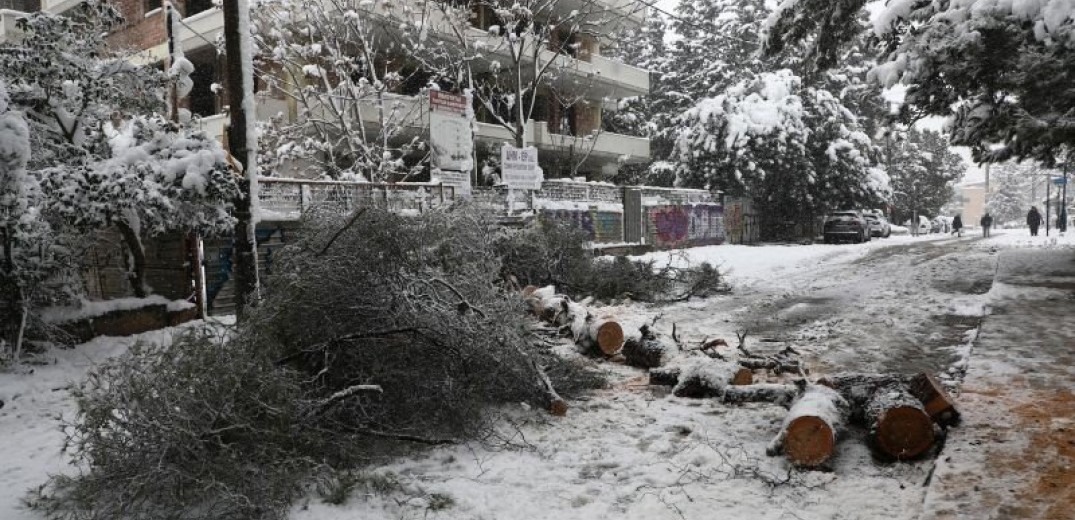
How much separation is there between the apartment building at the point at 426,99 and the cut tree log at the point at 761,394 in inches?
446

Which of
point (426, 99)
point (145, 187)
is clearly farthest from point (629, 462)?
point (426, 99)

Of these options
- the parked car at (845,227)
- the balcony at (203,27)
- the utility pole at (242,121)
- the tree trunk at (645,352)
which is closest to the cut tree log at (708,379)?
the tree trunk at (645,352)

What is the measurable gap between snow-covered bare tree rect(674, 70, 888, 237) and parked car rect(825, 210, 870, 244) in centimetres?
126

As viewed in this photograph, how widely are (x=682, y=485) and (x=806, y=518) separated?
63 cm

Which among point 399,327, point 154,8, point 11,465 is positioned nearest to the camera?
point 11,465

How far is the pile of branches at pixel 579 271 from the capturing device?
33.2 ft

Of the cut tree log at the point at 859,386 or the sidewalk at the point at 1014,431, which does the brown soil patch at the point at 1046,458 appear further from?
the cut tree log at the point at 859,386

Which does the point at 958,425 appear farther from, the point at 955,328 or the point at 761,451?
the point at 955,328

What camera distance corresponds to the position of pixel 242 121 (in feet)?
21.2

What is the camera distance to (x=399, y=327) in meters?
4.39

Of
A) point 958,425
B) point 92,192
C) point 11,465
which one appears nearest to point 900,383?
point 958,425

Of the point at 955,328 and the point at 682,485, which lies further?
the point at 955,328

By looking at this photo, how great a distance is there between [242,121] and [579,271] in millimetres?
5757

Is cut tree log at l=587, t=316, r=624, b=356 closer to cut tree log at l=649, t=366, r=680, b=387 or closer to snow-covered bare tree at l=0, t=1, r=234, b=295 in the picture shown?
cut tree log at l=649, t=366, r=680, b=387
